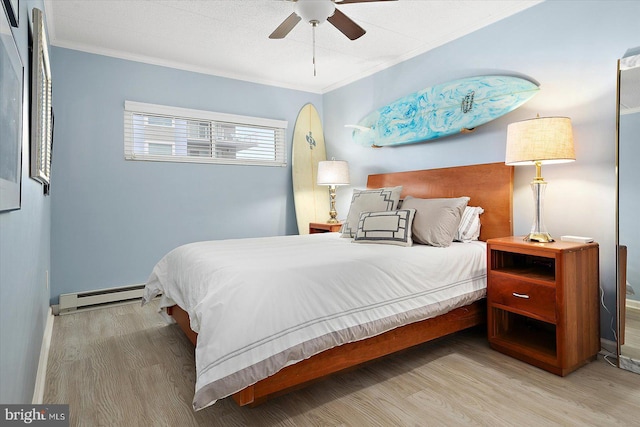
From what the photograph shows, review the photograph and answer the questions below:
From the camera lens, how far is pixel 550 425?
5.37 ft

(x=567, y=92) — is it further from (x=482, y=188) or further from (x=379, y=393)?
(x=379, y=393)

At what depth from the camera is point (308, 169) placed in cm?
482

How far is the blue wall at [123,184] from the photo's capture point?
342 cm

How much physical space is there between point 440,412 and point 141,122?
375cm

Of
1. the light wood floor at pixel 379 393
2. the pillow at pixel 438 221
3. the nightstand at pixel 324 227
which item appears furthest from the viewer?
the nightstand at pixel 324 227

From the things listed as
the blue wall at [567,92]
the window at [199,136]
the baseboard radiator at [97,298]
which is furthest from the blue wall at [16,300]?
the blue wall at [567,92]

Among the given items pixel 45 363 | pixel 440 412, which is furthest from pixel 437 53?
pixel 45 363

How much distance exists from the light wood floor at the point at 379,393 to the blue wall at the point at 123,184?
1221 millimetres

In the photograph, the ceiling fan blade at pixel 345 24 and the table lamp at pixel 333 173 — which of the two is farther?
the table lamp at pixel 333 173

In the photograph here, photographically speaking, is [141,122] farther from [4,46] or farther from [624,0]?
[624,0]

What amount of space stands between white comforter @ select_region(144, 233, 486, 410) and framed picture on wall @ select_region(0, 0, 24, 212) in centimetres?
88

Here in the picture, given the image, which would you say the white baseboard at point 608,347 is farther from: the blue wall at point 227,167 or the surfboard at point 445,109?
the surfboard at point 445,109

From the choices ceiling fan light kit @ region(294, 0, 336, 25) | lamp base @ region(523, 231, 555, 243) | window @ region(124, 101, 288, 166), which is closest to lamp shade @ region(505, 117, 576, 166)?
lamp base @ region(523, 231, 555, 243)

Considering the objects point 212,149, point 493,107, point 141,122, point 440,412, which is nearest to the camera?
point 440,412
